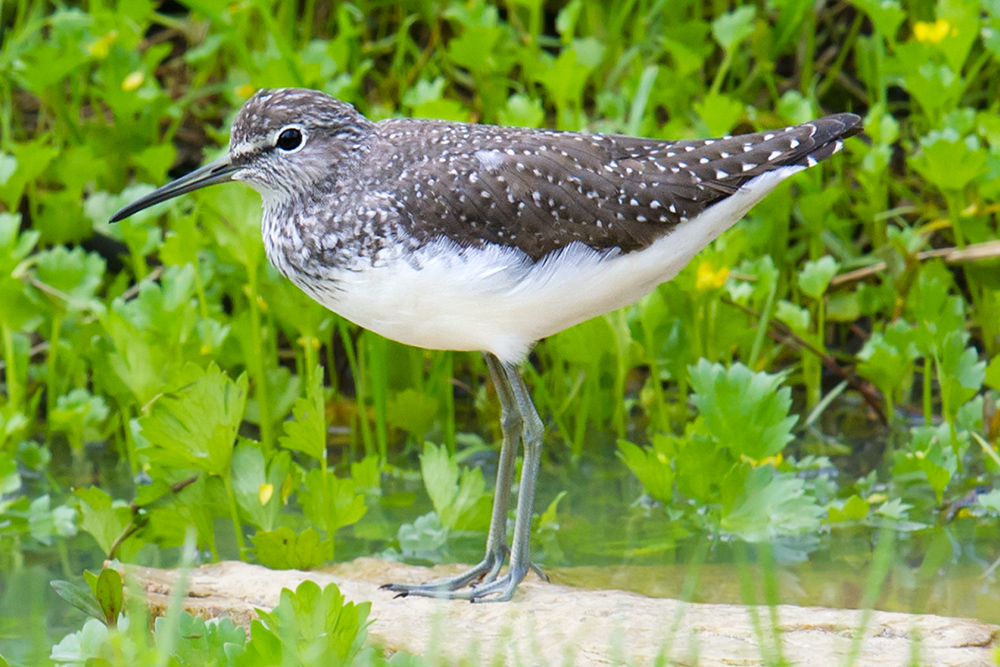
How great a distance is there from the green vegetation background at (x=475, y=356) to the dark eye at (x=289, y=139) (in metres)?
0.81

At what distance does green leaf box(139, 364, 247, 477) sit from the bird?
46cm

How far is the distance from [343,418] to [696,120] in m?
2.47

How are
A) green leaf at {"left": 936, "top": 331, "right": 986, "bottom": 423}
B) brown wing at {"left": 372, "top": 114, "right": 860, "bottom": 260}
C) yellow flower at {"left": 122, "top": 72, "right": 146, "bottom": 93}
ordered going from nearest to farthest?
brown wing at {"left": 372, "top": 114, "right": 860, "bottom": 260}, green leaf at {"left": 936, "top": 331, "right": 986, "bottom": 423}, yellow flower at {"left": 122, "top": 72, "right": 146, "bottom": 93}

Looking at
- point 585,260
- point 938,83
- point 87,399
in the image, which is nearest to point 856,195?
point 938,83

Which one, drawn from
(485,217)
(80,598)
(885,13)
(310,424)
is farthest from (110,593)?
(885,13)

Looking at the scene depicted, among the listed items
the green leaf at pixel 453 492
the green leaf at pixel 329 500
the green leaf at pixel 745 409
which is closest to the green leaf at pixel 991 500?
the green leaf at pixel 745 409

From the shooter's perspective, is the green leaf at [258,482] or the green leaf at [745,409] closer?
the green leaf at [258,482]

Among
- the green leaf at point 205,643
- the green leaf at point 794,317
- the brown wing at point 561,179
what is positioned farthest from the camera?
the green leaf at point 794,317

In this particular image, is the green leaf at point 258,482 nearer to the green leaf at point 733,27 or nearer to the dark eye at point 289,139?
the dark eye at point 289,139

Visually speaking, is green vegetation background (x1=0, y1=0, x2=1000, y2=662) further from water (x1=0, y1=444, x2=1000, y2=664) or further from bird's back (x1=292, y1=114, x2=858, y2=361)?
bird's back (x1=292, y1=114, x2=858, y2=361)

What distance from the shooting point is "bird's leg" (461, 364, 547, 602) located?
14.1ft

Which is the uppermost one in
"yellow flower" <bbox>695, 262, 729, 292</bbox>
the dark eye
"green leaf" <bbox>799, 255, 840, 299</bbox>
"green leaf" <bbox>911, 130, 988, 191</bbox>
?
"green leaf" <bbox>911, 130, 988, 191</bbox>

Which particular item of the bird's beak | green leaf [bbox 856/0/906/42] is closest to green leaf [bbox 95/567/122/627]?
the bird's beak

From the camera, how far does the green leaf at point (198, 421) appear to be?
13.8 ft
